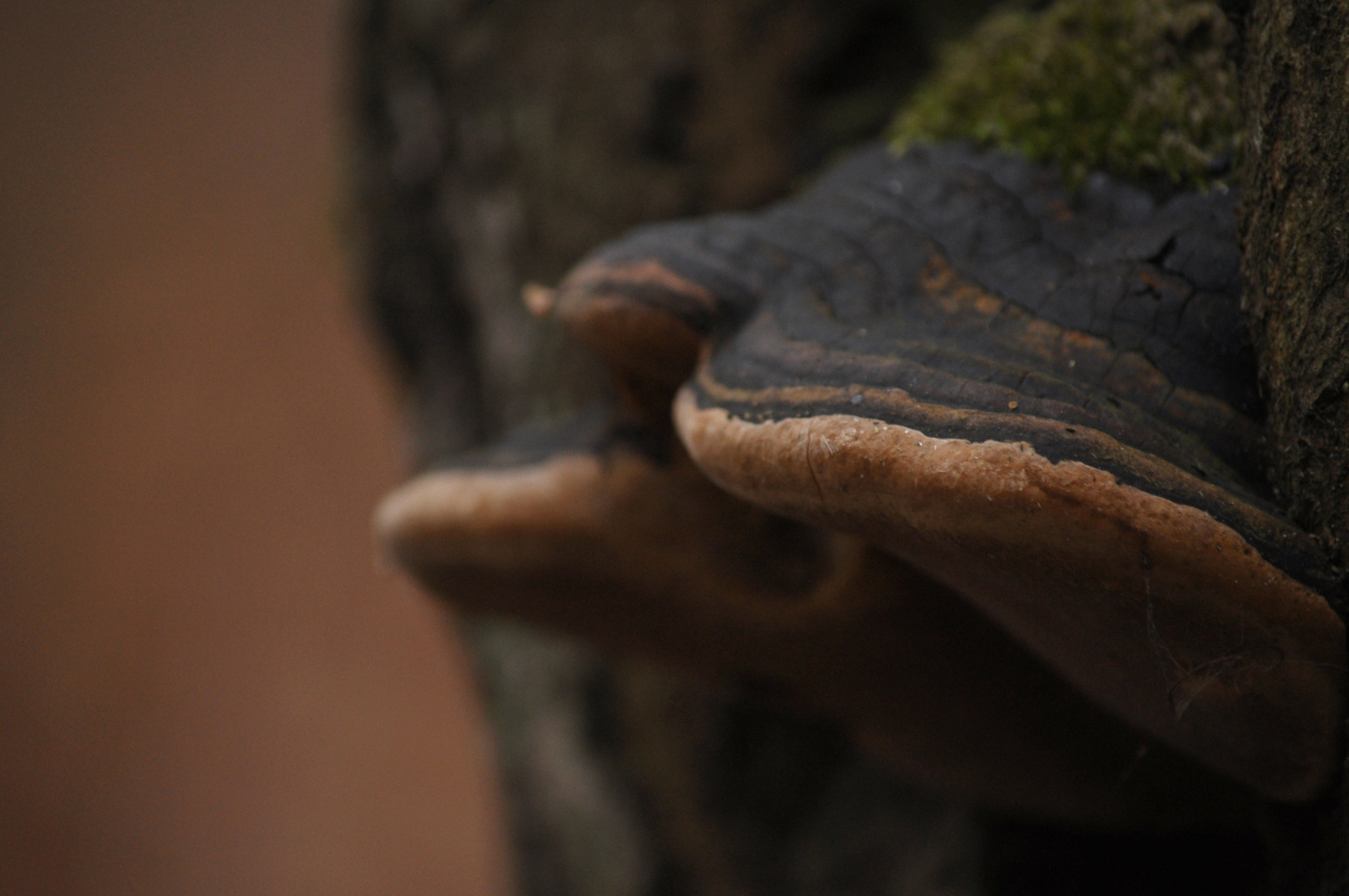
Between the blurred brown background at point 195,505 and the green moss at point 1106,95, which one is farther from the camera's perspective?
the blurred brown background at point 195,505

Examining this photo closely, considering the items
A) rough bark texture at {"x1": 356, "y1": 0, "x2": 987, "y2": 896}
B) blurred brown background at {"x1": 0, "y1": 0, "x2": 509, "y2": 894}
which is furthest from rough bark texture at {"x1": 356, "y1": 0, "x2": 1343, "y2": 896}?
blurred brown background at {"x1": 0, "y1": 0, "x2": 509, "y2": 894}

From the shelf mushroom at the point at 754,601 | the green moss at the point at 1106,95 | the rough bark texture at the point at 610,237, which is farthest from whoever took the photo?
the rough bark texture at the point at 610,237

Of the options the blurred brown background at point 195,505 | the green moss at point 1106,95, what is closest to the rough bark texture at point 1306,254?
the green moss at point 1106,95

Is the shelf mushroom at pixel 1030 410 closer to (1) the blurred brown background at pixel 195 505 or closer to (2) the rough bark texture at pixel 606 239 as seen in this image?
(2) the rough bark texture at pixel 606 239

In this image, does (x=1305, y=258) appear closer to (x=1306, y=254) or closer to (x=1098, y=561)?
(x=1306, y=254)

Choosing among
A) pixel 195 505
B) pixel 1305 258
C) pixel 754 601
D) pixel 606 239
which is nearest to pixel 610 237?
pixel 606 239

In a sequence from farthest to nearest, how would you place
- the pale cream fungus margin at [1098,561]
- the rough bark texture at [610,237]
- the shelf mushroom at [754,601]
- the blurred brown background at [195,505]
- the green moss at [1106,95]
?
the blurred brown background at [195,505], the rough bark texture at [610,237], the shelf mushroom at [754,601], the green moss at [1106,95], the pale cream fungus margin at [1098,561]
